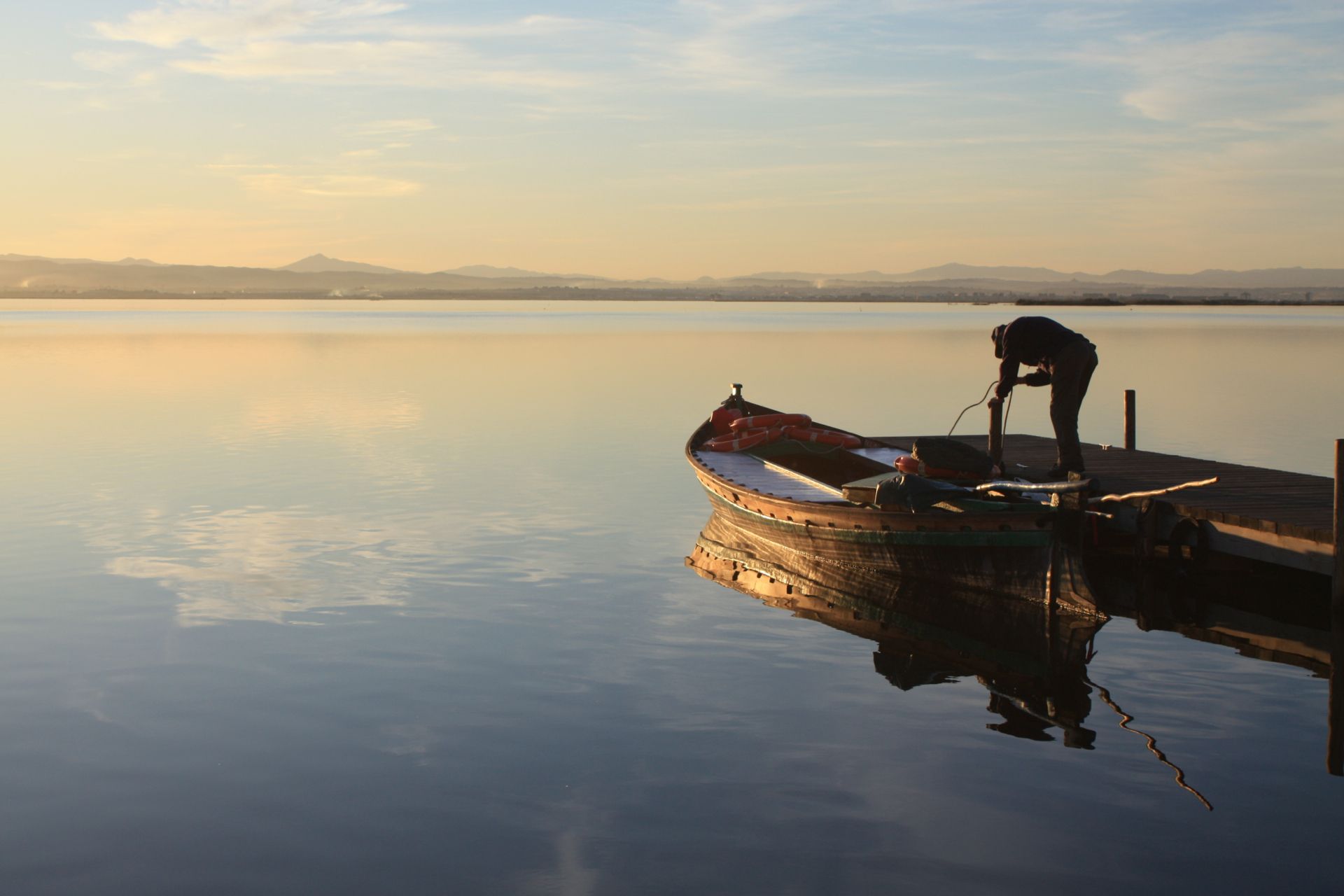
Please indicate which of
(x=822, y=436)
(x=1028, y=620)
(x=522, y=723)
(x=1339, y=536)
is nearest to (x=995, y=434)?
(x=822, y=436)

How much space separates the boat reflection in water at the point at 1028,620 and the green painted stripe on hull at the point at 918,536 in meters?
0.42

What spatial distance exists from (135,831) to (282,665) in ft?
13.2

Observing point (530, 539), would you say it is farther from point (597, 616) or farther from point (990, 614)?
point (990, 614)

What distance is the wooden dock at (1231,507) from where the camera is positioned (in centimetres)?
1529

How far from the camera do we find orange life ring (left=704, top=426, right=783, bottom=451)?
2334 centimetres

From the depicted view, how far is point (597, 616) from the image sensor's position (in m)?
15.1

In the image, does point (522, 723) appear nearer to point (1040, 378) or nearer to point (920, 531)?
point (920, 531)

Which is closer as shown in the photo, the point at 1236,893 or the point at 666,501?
the point at 1236,893

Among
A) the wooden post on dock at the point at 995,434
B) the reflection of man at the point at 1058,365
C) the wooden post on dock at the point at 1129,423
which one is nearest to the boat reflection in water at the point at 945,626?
the reflection of man at the point at 1058,365

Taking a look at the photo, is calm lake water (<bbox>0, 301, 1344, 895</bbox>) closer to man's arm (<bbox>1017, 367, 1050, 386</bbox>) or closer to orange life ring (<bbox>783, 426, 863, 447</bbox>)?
orange life ring (<bbox>783, 426, 863, 447</bbox>)

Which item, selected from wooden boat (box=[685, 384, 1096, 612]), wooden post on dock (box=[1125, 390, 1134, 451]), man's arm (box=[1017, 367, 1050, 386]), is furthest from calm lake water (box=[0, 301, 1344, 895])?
man's arm (box=[1017, 367, 1050, 386])

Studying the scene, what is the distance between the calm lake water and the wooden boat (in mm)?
1107

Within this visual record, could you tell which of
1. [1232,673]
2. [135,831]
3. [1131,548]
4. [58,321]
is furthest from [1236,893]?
[58,321]

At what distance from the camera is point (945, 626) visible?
1483 cm
